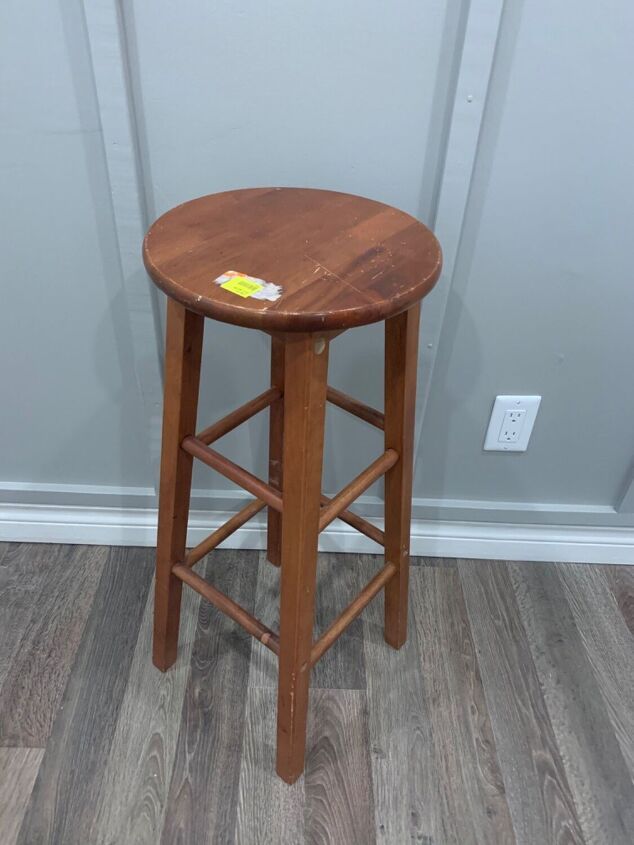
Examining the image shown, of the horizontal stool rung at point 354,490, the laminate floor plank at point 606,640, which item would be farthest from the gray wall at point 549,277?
the horizontal stool rung at point 354,490

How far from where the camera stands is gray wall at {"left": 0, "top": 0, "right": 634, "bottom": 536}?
85cm

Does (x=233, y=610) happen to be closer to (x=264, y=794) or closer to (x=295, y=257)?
(x=264, y=794)

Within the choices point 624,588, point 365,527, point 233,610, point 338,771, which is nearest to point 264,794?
point 338,771

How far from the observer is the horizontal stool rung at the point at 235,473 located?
2.66 ft

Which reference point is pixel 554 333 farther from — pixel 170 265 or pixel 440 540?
pixel 170 265

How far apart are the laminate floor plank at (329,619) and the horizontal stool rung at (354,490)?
41 cm

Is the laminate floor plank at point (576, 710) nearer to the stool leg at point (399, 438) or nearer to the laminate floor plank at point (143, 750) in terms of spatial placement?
the stool leg at point (399, 438)

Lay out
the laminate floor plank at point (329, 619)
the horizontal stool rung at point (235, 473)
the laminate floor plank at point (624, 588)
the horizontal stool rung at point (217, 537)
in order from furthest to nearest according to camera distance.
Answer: the laminate floor plank at point (624, 588), the laminate floor plank at point (329, 619), the horizontal stool rung at point (217, 537), the horizontal stool rung at point (235, 473)

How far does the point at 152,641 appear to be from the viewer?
1.14 m

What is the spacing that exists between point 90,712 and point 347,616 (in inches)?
17.9

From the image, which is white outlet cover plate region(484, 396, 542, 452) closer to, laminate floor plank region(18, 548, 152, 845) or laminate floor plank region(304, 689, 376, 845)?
laminate floor plank region(304, 689, 376, 845)

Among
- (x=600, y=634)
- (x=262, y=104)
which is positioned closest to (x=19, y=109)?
(x=262, y=104)

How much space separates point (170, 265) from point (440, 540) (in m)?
0.84

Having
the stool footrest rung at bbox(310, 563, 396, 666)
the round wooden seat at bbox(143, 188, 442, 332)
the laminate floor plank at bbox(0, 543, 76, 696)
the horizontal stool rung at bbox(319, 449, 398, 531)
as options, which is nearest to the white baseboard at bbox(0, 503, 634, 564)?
the laminate floor plank at bbox(0, 543, 76, 696)
